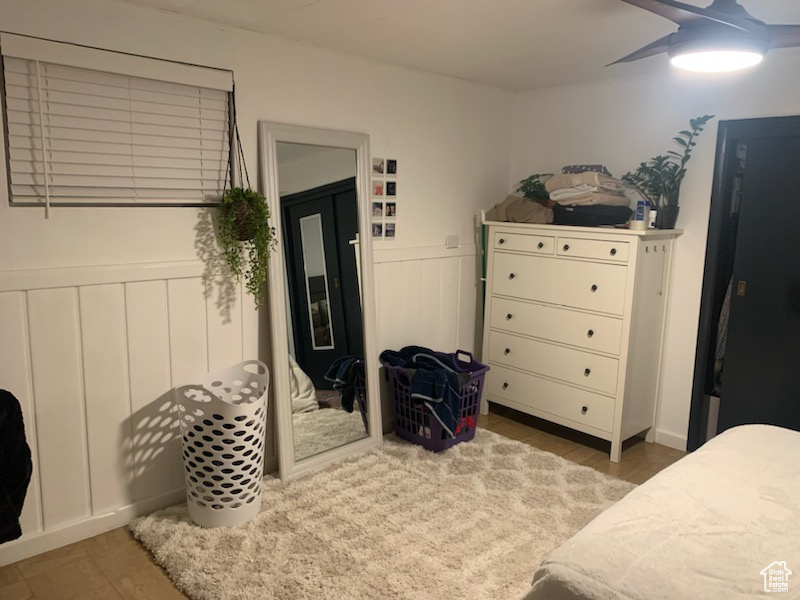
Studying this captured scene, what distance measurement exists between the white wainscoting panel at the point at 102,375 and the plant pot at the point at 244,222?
24cm

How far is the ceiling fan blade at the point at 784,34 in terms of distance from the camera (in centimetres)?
172

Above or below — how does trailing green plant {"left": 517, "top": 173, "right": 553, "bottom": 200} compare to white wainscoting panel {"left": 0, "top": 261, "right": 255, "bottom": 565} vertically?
above

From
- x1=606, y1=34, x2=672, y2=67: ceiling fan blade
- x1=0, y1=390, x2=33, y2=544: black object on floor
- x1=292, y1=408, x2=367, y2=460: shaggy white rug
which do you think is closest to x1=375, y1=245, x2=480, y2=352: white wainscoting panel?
x1=292, y1=408, x2=367, y2=460: shaggy white rug

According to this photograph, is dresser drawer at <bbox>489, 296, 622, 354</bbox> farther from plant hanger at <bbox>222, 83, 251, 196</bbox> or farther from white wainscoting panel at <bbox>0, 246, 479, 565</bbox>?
→ plant hanger at <bbox>222, 83, 251, 196</bbox>

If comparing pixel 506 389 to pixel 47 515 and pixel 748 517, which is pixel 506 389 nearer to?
pixel 748 517

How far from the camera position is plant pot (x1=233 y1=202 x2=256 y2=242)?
2.67 metres

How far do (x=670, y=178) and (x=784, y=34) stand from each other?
170 cm

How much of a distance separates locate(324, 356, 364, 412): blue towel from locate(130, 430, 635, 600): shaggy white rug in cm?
34

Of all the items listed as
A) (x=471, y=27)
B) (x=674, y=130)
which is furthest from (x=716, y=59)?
(x=674, y=130)

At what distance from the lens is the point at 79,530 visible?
2.52 metres

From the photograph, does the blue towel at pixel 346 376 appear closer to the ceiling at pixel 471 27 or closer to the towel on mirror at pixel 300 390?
the towel on mirror at pixel 300 390

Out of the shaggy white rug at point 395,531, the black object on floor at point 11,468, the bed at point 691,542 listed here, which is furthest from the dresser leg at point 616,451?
the black object on floor at point 11,468

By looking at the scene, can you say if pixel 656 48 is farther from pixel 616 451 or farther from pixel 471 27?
pixel 616 451

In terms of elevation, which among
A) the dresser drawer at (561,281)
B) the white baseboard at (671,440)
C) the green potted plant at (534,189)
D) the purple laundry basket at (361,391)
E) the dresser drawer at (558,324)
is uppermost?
the green potted plant at (534,189)
